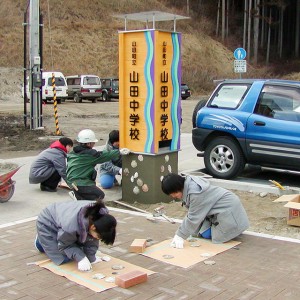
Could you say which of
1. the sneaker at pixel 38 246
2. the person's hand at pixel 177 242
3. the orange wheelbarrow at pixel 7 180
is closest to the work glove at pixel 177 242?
the person's hand at pixel 177 242

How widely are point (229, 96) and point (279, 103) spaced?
36.4 inches

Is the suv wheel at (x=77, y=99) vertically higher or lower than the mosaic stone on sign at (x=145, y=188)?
higher

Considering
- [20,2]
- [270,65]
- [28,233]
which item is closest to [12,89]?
[20,2]

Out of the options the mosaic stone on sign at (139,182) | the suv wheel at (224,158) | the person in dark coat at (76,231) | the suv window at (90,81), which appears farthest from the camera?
the suv window at (90,81)

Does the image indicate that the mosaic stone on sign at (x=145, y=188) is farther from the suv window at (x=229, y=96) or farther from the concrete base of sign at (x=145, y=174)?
the suv window at (x=229, y=96)

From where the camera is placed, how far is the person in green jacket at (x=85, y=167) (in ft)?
23.6

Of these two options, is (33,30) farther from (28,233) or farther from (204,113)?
(28,233)

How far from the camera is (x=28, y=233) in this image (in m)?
6.11

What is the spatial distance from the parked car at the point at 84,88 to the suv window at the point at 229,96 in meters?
24.2

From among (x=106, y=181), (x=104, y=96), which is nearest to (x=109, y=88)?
(x=104, y=96)

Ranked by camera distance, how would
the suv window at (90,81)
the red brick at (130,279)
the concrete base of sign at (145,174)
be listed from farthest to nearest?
the suv window at (90,81), the concrete base of sign at (145,174), the red brick at (130,279)

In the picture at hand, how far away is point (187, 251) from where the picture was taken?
5504 millimetres

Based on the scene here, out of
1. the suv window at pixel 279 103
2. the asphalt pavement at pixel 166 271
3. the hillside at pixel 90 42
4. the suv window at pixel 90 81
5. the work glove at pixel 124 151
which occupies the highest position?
the hillside at pixel 90 42

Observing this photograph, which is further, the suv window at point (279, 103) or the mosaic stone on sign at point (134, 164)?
the suv window at point (279, 103)
